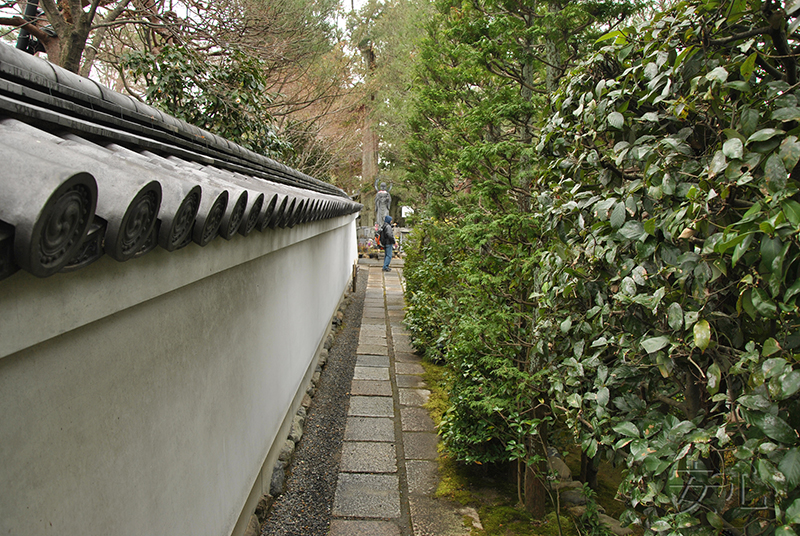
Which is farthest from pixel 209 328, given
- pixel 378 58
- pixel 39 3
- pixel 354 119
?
pixel 378 58

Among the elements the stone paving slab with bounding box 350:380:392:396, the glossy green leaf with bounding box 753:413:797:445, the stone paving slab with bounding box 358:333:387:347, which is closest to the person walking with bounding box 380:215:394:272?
the stone paving slab with bounding box 358:333:387:347

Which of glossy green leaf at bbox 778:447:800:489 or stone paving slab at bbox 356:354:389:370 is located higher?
glossy green leaf at bbox 778:447:800:489

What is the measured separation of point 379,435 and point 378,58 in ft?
70.2

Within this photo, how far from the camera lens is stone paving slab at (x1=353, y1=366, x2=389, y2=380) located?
5707 millimetres

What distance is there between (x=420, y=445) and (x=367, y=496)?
0.85m

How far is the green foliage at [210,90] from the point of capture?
17.4ft

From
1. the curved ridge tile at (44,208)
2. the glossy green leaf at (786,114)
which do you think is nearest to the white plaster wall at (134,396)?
the curved ridge tile at (44,208)

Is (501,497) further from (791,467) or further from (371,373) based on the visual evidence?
(371,373)

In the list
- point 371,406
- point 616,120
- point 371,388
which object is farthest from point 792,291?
point 371,388

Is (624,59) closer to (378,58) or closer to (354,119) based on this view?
(354,119)

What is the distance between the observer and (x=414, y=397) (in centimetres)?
509

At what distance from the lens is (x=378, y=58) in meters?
22.4

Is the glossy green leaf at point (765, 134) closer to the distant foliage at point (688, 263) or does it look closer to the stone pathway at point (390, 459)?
the distant foliage at point (688, 263)

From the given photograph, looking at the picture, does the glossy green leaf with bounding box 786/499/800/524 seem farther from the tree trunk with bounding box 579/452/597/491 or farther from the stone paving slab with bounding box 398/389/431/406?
the stone paving slab with bounding box 398/389/431/406
